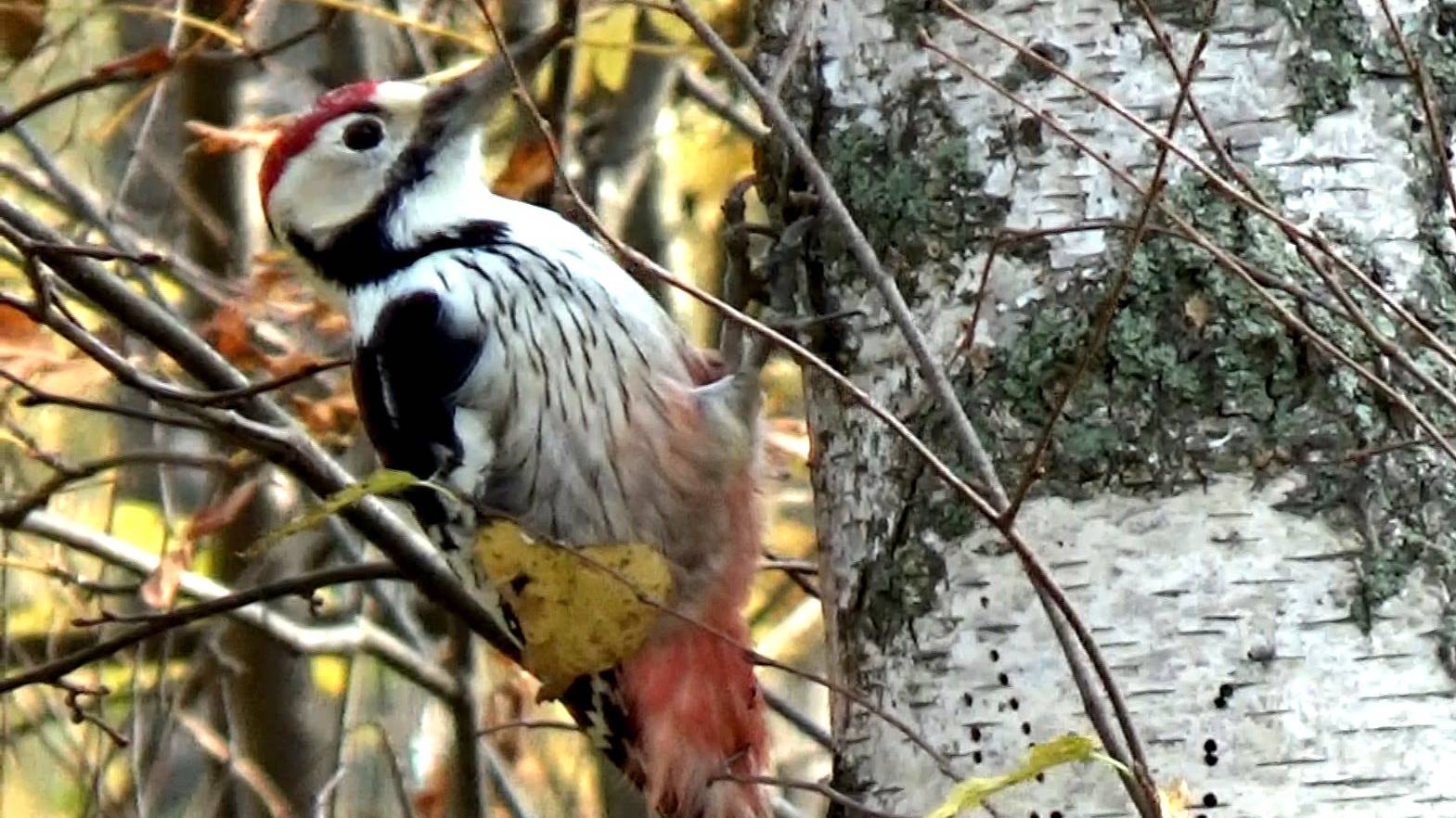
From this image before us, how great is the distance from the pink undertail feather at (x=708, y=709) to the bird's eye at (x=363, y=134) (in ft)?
1.86

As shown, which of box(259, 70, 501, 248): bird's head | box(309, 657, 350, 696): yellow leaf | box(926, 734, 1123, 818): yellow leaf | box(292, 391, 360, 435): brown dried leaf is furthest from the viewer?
box(309, 657, 350, 696): yellow leaf

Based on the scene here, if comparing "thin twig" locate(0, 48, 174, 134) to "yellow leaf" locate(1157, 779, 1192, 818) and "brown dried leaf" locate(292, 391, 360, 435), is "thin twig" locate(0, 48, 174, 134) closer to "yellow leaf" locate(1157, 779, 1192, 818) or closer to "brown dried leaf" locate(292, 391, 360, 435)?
"brown dried leaf" locate(292, 391, 360, 435)

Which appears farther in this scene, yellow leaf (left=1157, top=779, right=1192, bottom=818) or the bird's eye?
the bird's eye

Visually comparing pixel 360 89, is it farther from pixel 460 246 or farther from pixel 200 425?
pixel 200 425

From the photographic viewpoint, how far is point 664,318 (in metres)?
2.30

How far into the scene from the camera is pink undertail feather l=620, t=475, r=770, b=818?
7.43ft

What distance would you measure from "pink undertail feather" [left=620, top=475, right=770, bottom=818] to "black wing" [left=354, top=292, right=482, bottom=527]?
0.31 metres

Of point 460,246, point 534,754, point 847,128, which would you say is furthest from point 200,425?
point 534,754

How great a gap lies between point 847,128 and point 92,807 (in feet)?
5.51

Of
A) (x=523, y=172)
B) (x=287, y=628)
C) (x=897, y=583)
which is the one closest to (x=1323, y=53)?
(x=897, y=583)

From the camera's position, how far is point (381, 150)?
93.0 inches

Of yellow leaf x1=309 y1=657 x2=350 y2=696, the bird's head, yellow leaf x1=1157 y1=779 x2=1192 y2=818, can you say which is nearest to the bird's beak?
the bird's head

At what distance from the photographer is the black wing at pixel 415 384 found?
2223mm

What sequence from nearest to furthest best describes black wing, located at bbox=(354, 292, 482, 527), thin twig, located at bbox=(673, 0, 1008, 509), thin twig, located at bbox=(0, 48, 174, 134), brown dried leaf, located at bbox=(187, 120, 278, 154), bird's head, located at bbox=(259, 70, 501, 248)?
thin twig, located at bbox=(673, 0, 1008, 509) < thin twig, located at bbox=(0, 48, 174, 134) < black wing, located at bbox=(354, 292, 482, 527) < bird's head, located at bbox=(259, 70, 501, 248) < brown dried leaf, located at bbox=(187, 120, 278, 154)
